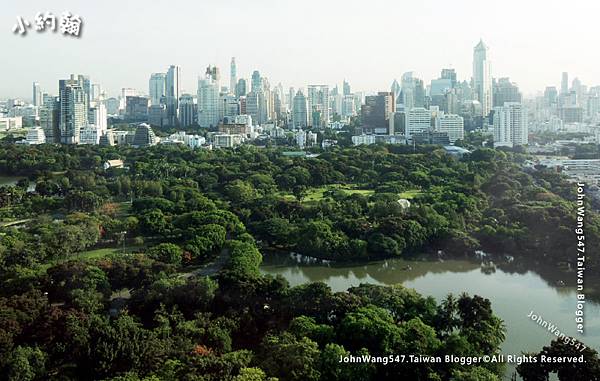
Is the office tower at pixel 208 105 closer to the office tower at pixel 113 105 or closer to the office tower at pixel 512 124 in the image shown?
the office tower at pixel 113 105

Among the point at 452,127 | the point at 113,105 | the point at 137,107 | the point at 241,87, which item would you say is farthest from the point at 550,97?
the point at 113,105

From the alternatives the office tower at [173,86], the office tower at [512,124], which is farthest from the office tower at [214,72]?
the office tower at [512,124]

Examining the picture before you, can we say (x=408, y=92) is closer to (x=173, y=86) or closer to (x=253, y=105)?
(x=253, y=105)

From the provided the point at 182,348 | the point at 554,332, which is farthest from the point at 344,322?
the point at 554,332

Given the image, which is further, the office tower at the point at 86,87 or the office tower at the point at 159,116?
the office tower at the point at 159,116

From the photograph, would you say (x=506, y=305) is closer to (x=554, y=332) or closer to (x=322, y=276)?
(x=554, y=332)

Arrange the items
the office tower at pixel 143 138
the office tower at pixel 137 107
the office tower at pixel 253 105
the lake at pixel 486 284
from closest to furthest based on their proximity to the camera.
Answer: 1. the lake at pixel 486 284
2. the office tower at pixel 143 138
3. the office tower at pixel 253 105
4. the office tower at pixel 137 107

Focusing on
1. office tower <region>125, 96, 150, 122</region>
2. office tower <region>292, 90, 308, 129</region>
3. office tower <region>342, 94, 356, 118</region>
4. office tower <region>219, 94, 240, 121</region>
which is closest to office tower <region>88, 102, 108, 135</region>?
office tower <region>219, 94, 240, 121</region>

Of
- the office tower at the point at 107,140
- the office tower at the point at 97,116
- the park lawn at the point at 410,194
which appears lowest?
the park lawn at the point at 410,194
